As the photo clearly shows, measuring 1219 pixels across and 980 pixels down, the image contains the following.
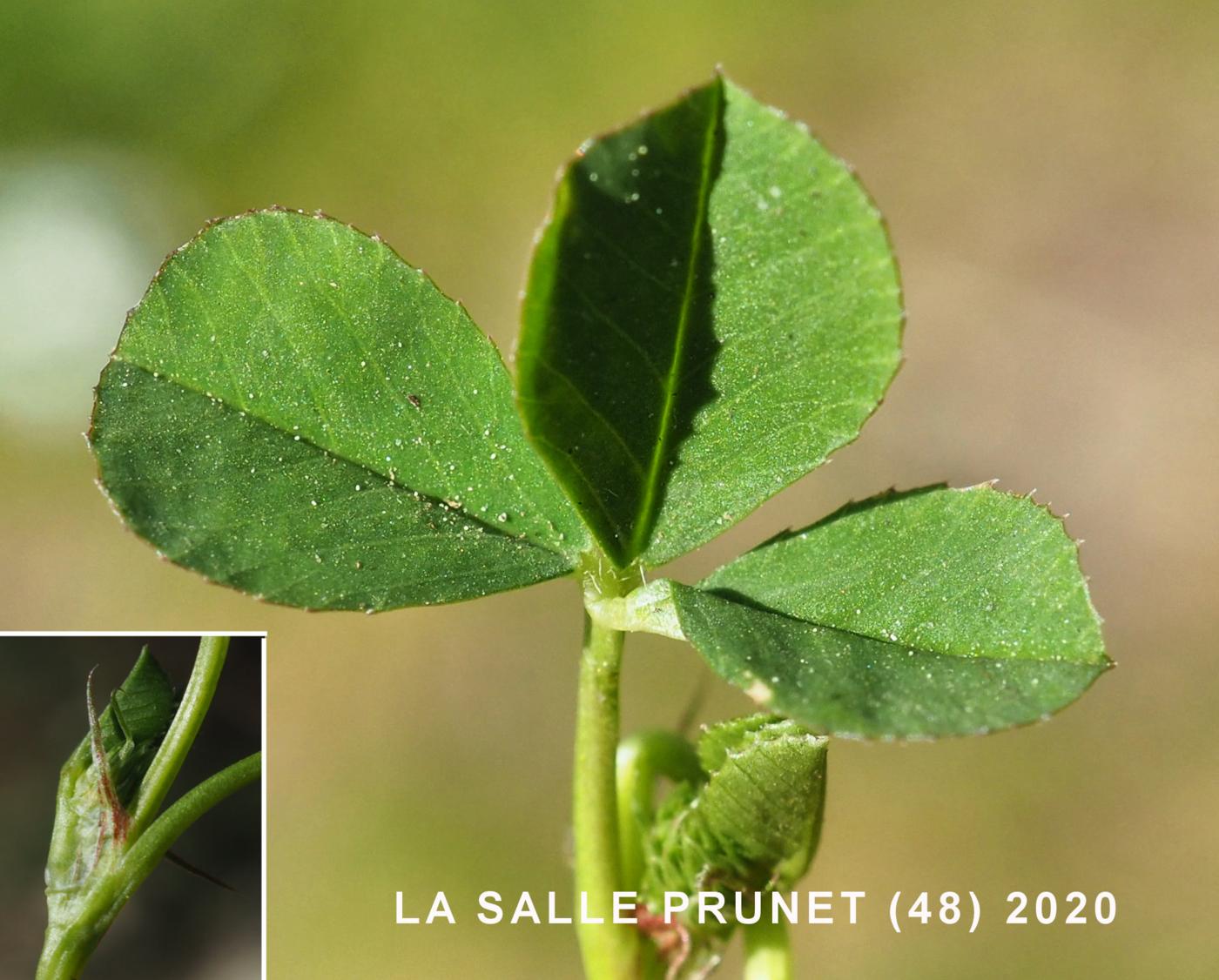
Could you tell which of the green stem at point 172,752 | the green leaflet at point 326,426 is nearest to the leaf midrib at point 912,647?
the green leaflet at point 326,426

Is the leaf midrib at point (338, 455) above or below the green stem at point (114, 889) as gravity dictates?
above

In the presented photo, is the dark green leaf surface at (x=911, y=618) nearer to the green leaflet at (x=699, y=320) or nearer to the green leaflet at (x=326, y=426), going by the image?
the green leaflet at (x=699, y=320)

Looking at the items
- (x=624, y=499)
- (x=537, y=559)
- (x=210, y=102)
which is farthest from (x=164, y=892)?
(x=210, y=102)

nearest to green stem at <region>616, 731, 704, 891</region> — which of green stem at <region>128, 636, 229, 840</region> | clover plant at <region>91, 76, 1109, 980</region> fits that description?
clover plant at <region>91, 76, 1109, 980</region>

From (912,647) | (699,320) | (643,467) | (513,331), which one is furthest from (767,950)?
(513,331)

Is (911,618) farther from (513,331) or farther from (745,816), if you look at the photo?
(513,331)

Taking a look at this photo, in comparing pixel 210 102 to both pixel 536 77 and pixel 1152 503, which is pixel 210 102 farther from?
pixel 1152 503

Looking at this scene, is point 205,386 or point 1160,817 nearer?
point 205,386
